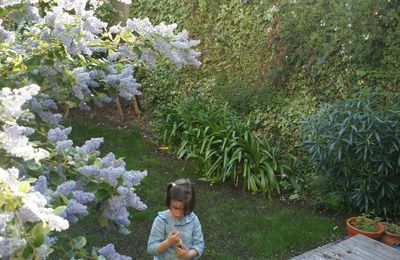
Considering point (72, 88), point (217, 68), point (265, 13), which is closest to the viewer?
point (72, 88)

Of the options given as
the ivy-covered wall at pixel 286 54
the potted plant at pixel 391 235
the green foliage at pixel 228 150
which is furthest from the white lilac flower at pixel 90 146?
the ivy-covered wall at pixel 286 54

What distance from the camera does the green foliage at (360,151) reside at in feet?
15.2

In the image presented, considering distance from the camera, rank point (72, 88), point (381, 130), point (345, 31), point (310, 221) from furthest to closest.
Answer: point (345, 31) < point (310, 221) < point (381, 130) < point (72, 88)

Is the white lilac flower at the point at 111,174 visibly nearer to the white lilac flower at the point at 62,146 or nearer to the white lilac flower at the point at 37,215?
the white lilac flower at the point at 62,146

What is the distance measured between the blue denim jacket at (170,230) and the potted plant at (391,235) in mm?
2196

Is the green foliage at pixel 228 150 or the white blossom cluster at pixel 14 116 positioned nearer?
the white blossom cluster at pixel 14 116

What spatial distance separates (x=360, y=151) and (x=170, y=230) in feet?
7.94

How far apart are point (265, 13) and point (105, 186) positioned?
5.10 meters

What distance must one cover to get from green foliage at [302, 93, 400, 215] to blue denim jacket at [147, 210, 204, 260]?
2.17 m

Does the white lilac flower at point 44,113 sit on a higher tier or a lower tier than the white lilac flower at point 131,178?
higher

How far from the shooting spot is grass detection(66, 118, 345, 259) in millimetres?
4401

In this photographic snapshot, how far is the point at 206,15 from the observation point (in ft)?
24.7

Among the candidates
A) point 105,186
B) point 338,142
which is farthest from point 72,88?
point 338,142

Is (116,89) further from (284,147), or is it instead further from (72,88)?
(284,147)
